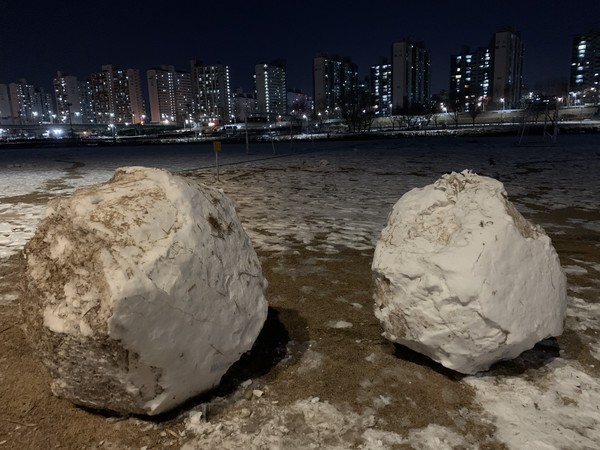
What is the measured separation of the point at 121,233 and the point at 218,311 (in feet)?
2.86

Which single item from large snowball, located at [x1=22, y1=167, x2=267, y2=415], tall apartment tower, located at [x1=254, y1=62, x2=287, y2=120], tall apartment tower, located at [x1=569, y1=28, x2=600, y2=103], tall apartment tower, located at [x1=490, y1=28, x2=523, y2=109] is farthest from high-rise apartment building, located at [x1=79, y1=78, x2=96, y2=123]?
large snowball, located at [x1=22, y1=167, x2=267, y2=415]

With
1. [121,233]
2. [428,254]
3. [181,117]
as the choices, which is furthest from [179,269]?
[181,117]

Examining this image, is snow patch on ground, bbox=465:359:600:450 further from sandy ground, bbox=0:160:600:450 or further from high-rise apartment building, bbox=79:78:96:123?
high-rise apartment building, bbox=79:78:96:123

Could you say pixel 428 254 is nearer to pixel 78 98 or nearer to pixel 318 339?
pixel 318 339

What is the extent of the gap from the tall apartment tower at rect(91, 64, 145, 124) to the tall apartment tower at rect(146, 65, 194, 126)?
18.0ft

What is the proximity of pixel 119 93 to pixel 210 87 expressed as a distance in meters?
43.2

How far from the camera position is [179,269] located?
2.99 m

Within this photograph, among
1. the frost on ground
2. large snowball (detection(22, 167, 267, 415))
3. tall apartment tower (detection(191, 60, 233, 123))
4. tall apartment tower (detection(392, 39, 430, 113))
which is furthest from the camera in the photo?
tall apartment tower (detection(191, 60, 233, 123))

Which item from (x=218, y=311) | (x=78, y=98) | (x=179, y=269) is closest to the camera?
(x=179, y=269)

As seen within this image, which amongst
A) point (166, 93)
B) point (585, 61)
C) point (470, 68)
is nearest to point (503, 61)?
point (470, 68)

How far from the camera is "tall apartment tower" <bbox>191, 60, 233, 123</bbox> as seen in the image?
167250 mm

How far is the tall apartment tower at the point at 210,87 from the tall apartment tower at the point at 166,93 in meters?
16.2

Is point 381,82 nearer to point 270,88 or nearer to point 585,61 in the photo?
point 270,88

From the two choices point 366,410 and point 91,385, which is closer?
point 91,385
